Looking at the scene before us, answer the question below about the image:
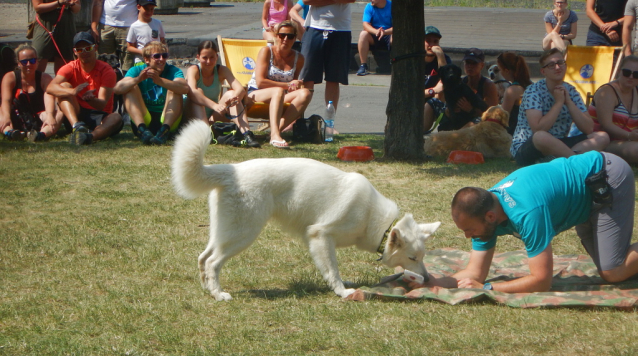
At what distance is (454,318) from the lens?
3.67 meters

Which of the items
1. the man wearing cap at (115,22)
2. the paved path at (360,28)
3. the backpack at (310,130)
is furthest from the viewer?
the paved path at (360,28)

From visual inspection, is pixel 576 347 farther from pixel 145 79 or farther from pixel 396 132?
pixel 145 79

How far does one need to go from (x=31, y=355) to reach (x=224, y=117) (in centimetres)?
618

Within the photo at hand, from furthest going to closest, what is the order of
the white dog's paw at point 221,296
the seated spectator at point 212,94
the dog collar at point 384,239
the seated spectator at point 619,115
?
the seated spectator at point 212,94
the seated spectator at point 619,115
the dog collar at point 384,239
the white dog's paw at point 221,296

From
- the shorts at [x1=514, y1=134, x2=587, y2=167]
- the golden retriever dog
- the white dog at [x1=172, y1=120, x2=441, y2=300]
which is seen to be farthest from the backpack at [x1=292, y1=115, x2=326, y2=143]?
the white dog at [x1=172, y1=120, x2=441, y2=300]

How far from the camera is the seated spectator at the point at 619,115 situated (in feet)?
23.3

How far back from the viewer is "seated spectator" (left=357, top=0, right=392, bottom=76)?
1316 cm

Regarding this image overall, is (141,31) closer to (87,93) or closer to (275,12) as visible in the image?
(87,93)

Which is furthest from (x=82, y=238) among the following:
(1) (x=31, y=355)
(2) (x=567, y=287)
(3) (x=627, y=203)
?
(3) (x=627, y=203)

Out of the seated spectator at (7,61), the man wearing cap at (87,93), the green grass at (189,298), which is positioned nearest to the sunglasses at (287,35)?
the man wearing cap at (87,93)

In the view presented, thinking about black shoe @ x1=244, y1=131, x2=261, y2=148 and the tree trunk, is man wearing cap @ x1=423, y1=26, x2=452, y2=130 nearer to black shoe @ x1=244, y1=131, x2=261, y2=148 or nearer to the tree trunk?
the tree trunk

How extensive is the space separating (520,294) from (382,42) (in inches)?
407

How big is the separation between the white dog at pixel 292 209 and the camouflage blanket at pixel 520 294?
0.21 metres

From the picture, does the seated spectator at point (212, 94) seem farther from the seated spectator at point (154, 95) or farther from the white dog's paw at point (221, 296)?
the white dog's paw at point (221, 296)
